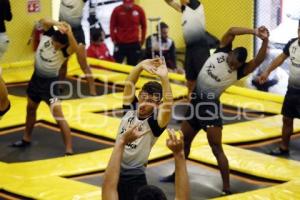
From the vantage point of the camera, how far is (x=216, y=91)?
5.72 m

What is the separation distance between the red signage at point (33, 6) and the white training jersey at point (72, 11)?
0.89 m

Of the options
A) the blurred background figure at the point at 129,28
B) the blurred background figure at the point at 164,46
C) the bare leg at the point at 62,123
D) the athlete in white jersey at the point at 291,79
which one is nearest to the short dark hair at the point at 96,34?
the blurred background figure at the point at 129,28

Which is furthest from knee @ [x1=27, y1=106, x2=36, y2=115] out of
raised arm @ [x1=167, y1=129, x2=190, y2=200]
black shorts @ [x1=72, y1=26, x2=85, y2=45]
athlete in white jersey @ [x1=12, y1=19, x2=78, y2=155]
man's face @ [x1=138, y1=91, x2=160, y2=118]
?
raised arm @ [x1=167, y1=129, x2=190, y2=200]

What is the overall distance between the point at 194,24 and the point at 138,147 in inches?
120

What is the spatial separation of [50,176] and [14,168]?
1.15 feet

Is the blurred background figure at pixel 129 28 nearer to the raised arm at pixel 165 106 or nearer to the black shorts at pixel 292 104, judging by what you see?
the black shorts at pixel 292 104

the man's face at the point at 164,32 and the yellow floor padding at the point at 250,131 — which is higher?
the man's face at the point at 164,32

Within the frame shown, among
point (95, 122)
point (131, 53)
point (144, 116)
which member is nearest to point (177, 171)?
point (144, 116)

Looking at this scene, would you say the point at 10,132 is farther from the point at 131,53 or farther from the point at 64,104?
the point at 131,53

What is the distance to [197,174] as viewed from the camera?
20.0ft

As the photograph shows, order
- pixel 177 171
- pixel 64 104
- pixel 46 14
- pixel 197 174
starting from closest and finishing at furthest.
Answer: pixel 177 171 → pixel 197 174 → pixel 64 104 → pixel 46 14

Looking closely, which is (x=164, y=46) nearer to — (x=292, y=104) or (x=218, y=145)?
(x=292, y=104)

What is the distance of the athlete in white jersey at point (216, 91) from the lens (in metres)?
5.57

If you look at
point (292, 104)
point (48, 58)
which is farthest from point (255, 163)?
point (48, 58)
